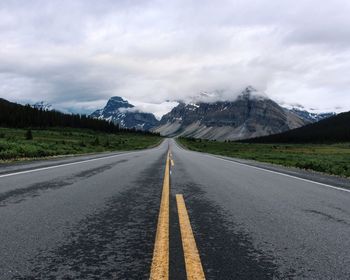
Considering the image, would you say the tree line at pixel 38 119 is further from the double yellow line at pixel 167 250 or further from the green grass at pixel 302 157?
the double yellow line at pixel 167 250

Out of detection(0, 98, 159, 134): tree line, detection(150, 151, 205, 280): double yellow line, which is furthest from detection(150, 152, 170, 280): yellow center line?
detection(0, 98, 159, 134): tree line

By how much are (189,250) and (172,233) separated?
2.78 feet

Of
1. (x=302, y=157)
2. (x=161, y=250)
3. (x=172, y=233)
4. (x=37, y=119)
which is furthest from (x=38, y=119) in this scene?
(x=161, y=250)

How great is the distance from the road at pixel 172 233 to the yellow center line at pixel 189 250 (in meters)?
0.05

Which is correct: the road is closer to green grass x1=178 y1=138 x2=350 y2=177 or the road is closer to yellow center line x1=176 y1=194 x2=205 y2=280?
yellow center line x1=176 y1=194 x2=205 y2=280

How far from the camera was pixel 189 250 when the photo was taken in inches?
177

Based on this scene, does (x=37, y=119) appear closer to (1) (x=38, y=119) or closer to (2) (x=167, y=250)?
(1) (x=38, y=119)

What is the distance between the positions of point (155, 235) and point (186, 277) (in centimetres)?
162

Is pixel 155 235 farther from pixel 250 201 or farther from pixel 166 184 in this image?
pixel 166 184

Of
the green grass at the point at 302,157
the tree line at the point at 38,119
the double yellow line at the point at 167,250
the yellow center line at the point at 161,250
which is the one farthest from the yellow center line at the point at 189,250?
the tree line at the point at 38,119

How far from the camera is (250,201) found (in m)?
8.30

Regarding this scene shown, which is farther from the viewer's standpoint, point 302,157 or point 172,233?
point 302,157

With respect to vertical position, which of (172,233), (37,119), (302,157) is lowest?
(172,233)

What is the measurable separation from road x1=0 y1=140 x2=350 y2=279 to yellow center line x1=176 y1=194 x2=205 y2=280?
0.05 m
